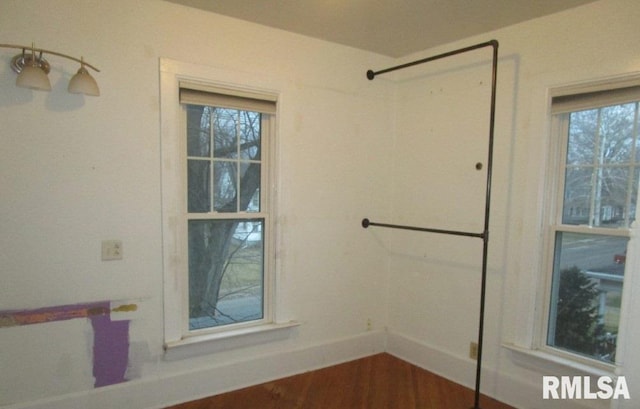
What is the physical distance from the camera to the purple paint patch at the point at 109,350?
7.39 ft

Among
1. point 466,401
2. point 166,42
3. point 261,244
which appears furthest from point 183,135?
point 466,401

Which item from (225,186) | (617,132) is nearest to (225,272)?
(225,186)

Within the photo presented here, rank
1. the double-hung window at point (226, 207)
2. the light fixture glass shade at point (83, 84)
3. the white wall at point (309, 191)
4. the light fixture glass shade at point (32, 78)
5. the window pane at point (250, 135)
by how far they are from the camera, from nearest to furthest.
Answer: the light fixture glass shade at point (32, 78) → the light fixture glass shade at point (83, 84) → the white wall at point (309, 191) → the double-hung window at point (226, 207) → the window pane at point (250, 135)

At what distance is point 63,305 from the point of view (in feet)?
7.11

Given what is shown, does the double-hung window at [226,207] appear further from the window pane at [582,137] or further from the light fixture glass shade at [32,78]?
the window pane at [582,137]

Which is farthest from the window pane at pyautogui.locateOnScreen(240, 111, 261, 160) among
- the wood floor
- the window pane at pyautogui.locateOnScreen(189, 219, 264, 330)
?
the wood floor

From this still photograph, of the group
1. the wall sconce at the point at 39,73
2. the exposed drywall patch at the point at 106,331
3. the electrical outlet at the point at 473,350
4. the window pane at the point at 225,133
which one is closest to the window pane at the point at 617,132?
the electrical outlet at the point at 473,350

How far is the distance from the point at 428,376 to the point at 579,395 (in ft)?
3.35

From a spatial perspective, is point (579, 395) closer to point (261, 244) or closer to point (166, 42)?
point (261, 244)

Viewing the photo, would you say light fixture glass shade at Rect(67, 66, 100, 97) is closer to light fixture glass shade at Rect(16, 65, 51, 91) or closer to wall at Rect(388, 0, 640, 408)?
light fixture glass shade at Rect(16, 65, 51, 91)

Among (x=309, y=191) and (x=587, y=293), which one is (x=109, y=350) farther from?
(x=587, y=293)

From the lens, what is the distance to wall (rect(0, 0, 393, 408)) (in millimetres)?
2055

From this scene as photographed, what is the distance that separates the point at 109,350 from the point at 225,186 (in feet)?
4.07

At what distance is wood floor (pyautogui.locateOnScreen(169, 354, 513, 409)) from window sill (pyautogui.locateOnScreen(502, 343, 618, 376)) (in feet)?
1.15
